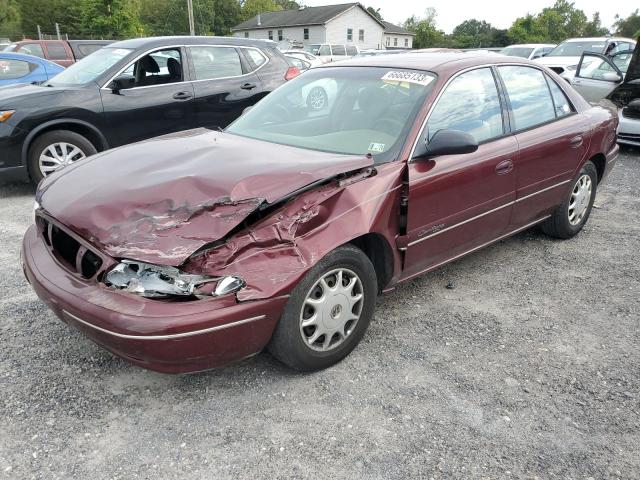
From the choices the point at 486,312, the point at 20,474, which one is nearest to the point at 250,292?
the point at 20,474

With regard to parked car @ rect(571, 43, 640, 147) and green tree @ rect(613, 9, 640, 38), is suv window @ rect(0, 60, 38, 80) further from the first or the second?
green tree @ rect(613, 9, 640, 38)

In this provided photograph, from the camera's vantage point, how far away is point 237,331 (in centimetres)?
243

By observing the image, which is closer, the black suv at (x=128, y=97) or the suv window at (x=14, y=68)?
the black suv at (x=128, y=97)

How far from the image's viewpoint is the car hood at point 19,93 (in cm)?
578

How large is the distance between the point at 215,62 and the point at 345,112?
4167 mm

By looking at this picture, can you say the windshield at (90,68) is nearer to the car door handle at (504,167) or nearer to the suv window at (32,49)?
the car door handle at (504,167)

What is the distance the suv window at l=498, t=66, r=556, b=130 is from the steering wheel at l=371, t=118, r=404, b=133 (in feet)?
3.84

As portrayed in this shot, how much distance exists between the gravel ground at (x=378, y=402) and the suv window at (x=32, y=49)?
37.7 feet

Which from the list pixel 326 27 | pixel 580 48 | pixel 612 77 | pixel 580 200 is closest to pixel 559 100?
pixel 580 200

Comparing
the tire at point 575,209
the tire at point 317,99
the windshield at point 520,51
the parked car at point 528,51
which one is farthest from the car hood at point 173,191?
the windshield at point 520,51

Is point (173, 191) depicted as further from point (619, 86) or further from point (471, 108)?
point (619, 86)

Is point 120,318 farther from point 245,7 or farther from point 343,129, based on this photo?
point 245,7

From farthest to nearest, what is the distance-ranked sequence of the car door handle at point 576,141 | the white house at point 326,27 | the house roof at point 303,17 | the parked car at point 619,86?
the house roof at point 303,17
the white house at point 326,27
the parked car at point 619,86
the car door handle at point 576,141

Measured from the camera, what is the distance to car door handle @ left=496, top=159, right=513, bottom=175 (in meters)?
3.69
